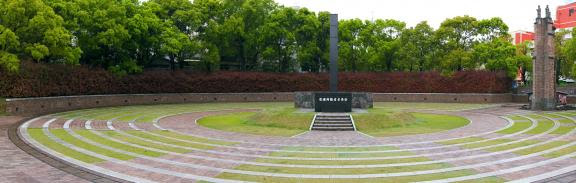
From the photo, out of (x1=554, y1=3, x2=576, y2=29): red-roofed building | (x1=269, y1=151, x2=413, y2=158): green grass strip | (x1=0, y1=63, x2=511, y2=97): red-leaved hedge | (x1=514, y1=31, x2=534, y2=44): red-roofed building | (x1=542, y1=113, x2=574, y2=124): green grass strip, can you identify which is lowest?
(x1=269, y1=151, x2=413, y2=158): green grass strip

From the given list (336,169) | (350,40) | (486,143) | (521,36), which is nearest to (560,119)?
(486,143)

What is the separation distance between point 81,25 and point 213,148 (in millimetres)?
22995

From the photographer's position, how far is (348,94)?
87.1 ft

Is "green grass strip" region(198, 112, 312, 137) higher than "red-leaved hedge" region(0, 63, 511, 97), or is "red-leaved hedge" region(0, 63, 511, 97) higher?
"red-leaved hedge" region(0, 63, 511, 97)

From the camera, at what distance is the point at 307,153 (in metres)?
15.5

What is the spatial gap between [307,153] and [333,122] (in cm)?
822

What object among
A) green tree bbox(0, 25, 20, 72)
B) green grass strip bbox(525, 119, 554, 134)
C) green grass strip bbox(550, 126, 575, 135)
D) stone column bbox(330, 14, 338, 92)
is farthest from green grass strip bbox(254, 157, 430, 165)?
green tree bbox(0, 25, 20, 72)

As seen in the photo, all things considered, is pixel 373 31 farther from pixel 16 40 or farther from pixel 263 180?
pixel 263 180

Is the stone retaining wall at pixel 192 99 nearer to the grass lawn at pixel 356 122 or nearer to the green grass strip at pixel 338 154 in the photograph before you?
the grass lawn at pixel 356 122

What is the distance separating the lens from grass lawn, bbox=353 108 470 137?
21.7m

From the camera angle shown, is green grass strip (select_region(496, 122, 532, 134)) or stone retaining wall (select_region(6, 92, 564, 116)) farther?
stone retaining wall (select_region(6, 92, 564, 116))

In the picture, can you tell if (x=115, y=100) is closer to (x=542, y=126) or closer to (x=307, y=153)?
(x=307, y=153)

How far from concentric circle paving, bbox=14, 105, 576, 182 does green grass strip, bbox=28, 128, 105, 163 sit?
3 cm

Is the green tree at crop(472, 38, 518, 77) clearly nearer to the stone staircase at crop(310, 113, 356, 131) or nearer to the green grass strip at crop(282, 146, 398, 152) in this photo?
the stone staircase at crop(310, 113, 356, 131)
